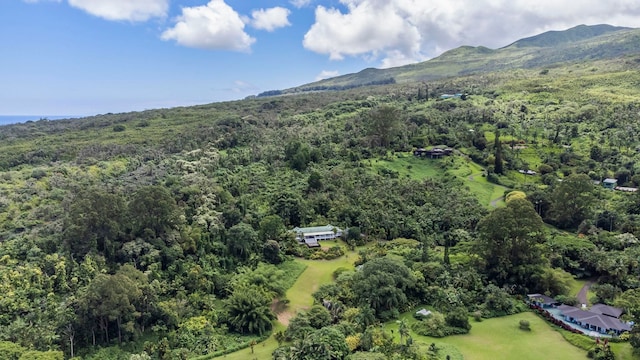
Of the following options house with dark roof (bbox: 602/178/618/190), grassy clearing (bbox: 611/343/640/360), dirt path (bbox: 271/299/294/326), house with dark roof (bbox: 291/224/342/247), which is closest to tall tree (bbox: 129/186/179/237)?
dirt path (bbox: 271/299/294/326)

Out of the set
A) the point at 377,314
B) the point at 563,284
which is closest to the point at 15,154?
the point at 377,314

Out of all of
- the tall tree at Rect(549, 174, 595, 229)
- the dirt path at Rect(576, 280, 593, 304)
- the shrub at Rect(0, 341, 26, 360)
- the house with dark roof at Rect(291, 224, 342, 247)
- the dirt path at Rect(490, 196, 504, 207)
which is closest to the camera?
the shrub at Rect(0, 341, 26, 360)

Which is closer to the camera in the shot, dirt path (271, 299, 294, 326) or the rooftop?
dirt path (271, 299, 294, 326)

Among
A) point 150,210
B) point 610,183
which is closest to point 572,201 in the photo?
point 610,183

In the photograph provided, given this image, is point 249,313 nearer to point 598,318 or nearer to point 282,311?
point 282,311

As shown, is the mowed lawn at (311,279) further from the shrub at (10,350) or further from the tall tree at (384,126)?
the tall tree at (384,126)

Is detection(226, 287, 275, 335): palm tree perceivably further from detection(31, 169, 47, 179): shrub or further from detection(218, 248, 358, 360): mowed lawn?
detection(31, 169, 47, 179): shrub

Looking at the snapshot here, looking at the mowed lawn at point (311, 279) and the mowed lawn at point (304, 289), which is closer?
the mowed lawn at point (304, 289)

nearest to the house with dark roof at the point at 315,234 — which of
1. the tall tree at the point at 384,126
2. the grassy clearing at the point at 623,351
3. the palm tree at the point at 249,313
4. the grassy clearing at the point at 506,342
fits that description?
the palm tree at the point at 249,313
